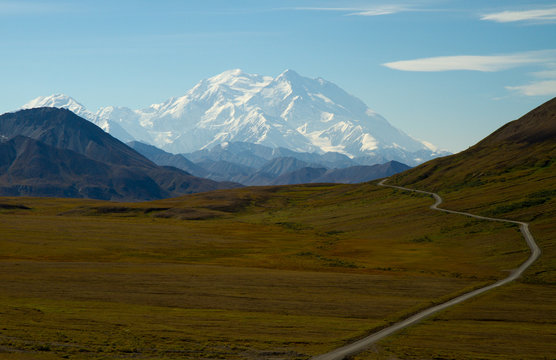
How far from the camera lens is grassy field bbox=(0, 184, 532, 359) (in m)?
44.4

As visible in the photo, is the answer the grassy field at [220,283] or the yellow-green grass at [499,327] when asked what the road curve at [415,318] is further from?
the grassy field at [220,283]

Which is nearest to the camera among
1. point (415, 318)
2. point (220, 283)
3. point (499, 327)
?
point (499, 327)

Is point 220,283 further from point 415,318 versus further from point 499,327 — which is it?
point 499,327

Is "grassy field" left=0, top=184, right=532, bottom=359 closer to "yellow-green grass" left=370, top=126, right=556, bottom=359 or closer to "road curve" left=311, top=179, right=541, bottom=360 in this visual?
"road curve" left=311, top=179, right=541, bottom=360

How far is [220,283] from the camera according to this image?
6956cm

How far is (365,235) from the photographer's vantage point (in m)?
144

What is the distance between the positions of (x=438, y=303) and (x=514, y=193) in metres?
101

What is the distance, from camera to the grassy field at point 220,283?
4444 centimetres

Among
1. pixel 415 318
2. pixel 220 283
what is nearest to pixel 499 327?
pixel 415 318

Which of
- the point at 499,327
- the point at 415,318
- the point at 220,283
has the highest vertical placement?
the point at 220,283

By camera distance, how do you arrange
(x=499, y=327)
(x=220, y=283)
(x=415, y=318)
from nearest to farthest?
(x=499, y=327) < (x=415, y=318) < (x=220, y=283)

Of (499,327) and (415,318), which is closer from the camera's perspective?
(499,327)

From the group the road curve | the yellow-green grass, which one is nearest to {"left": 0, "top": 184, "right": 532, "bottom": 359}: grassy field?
the road curve

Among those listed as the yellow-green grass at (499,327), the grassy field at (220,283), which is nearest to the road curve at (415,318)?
the yellow-green grass at (499,327)
